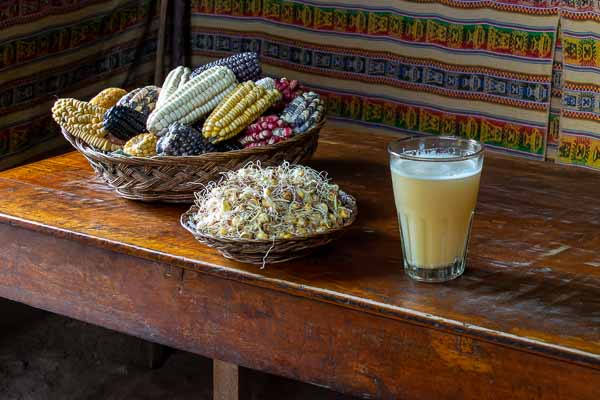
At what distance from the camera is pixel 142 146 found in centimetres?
178

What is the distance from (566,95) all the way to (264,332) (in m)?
2.06

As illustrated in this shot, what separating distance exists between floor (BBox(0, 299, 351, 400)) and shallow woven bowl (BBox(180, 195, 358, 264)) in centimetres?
97

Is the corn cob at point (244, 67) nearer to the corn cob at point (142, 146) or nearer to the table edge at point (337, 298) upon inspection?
the corn cob at point (142, 146)

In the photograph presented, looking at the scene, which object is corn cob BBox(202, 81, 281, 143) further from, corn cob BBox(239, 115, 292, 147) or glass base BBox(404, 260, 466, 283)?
glass base BBox(404, 260, 466, 283)

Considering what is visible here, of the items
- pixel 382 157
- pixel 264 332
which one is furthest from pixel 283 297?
pixel 382 157

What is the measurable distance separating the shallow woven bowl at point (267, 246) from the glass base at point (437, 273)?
14 centimetres

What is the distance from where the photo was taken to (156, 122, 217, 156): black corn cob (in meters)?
1.72

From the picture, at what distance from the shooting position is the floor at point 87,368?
251 cm

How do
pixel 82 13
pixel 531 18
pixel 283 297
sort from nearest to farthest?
pixel 283 297 → pixel 531 18 → pixel 82 13

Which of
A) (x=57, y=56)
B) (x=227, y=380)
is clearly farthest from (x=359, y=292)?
(x=57, y=56)

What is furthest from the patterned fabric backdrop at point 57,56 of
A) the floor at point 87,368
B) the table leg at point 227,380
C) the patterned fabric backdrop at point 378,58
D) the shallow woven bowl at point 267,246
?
the shallow woven bowl at point 267,246

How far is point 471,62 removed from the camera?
10.9 ft

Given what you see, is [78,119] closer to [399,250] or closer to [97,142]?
[97,142]

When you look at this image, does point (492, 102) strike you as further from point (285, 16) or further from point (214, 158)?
point (214, 158)
